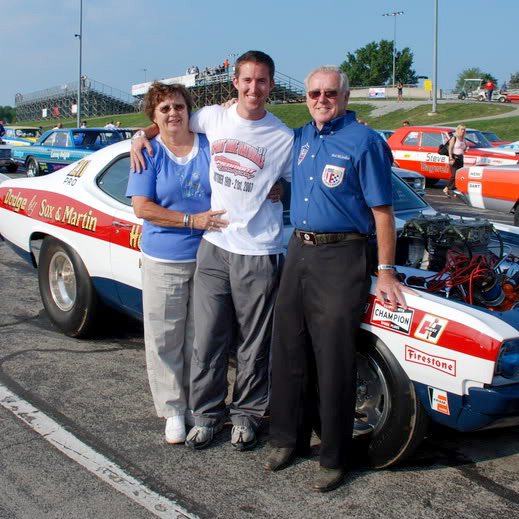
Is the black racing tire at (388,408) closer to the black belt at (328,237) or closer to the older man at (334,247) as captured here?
the older man at (334,247)

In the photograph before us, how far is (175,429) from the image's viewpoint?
347 cm

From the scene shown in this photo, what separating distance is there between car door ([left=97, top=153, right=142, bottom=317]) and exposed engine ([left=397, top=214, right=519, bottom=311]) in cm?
165

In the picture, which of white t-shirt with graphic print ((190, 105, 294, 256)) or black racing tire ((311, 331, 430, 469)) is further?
white t-shirt with graphic print ((190, 105, 294, 256))

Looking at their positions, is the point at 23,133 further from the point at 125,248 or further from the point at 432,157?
the point at 125,248

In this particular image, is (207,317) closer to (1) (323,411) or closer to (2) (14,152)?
(1) (323,411)

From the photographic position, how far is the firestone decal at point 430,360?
2.77m

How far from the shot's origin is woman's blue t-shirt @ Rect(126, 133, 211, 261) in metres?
3.33

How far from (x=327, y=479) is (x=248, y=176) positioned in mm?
1443

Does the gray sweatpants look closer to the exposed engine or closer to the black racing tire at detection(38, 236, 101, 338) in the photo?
the exposed engine

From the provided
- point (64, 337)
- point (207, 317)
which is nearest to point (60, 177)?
point (64, 337)

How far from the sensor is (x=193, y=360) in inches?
136

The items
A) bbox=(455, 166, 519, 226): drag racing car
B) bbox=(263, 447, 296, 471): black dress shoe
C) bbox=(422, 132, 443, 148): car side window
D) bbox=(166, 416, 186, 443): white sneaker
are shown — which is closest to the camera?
bbox=(263, 447, 296, 471): black dress shoe

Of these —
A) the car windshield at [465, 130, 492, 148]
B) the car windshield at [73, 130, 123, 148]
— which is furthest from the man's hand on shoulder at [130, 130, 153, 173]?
the car windshield at [465, 130, 492, 148]

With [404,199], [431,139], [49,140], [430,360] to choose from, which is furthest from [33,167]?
[430,360]
